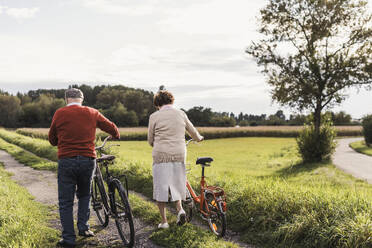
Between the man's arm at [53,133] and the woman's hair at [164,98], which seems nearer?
the man's arm at [53,133]

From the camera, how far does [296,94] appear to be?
63.5ft

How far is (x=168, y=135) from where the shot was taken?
4.86 meters

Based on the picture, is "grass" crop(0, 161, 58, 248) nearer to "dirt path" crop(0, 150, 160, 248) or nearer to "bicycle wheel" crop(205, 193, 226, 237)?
"dirt path" crop(0, 150, 160, 248)

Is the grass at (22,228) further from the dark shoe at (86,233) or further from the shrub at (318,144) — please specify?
the shrub at (318,144)

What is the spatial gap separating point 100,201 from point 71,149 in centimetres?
154

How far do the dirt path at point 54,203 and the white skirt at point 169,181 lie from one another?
32.2 inches

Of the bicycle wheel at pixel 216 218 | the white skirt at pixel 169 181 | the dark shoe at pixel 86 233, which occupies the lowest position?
the dark shoe at pixel 86 233

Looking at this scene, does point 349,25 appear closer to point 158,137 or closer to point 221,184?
point 221,184

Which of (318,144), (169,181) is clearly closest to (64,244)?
(169,181)

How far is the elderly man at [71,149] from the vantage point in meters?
4.46

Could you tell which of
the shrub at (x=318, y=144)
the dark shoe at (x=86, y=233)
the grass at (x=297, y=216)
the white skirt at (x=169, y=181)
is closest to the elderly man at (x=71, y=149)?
the dark shoe at (x=86, y=233)

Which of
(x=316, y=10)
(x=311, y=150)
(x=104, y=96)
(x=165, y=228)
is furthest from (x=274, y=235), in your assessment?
(x=104, y=96)

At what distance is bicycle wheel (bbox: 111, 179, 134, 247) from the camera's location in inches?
177

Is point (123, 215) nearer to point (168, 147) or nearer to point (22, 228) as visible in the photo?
point (168, 147)
